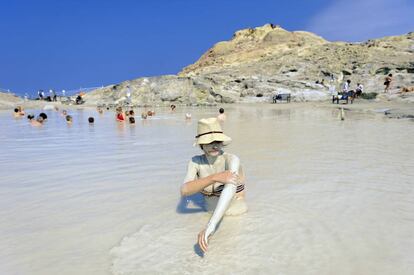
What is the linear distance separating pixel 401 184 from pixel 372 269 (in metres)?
2.73

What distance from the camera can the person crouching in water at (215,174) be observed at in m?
3.46

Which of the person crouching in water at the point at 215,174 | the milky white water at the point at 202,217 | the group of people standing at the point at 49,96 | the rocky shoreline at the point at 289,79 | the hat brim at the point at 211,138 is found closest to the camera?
the milky white water at the point at 202,217

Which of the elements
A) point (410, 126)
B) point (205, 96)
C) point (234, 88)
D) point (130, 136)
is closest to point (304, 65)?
point (234, 88)

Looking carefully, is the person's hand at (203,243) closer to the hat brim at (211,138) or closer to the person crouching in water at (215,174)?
the person crouching in water at (215,174)

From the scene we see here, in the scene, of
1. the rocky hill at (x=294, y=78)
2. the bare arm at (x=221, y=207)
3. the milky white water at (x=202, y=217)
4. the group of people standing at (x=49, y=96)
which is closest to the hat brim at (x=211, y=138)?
the bare arm at (x=221, y=207)

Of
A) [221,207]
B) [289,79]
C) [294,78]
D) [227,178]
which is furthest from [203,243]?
[294,78]

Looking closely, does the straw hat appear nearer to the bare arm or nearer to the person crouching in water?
the person crouching in water

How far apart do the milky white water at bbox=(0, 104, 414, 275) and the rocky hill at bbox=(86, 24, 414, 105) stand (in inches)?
1056

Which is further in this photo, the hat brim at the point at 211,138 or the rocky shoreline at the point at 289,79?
the rocky shoreline at the point at 289,79

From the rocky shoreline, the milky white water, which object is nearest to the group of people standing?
the rocky shoreline

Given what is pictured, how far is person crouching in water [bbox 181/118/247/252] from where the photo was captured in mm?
3463

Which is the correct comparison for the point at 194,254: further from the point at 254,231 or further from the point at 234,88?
the point at 234,88

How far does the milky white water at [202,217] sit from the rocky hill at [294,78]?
Answer: 2681 centimetres

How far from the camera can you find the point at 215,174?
3.55 m
